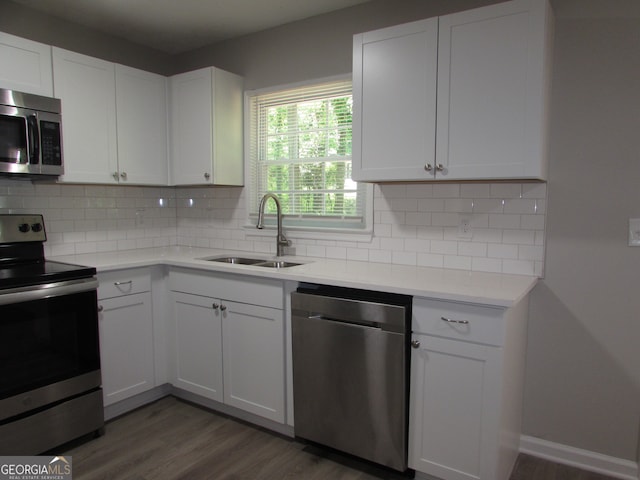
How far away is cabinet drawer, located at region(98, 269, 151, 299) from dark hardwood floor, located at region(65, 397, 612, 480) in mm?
764

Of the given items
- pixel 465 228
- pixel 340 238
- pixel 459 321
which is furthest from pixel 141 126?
pixel 459 321

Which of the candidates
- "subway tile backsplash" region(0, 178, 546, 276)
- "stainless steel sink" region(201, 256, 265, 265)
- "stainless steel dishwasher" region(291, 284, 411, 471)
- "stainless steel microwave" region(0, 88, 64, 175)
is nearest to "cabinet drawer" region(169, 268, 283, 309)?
"stainless steel dishwasher" region(291, 284, 411, 471)

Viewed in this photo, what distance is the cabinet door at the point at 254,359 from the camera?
2.36 meters

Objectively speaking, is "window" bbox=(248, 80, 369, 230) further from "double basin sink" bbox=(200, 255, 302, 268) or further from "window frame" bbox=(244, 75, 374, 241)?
"double basin sink" bbox=(200, 255, 302, 268)

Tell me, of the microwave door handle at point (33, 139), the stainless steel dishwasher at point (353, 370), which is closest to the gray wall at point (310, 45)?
the microwave door handle at point (33, 139)

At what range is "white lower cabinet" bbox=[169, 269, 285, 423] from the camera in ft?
7.79

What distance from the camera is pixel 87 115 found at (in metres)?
2.73

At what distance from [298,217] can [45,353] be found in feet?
5.43

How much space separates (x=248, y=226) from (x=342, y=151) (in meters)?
0.93

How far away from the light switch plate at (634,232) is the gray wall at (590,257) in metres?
0.03

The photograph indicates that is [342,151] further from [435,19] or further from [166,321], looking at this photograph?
[166,321]

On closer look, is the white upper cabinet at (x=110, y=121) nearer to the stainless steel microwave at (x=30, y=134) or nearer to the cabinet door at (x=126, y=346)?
the stainless steel microwave at (x=30, y=134)

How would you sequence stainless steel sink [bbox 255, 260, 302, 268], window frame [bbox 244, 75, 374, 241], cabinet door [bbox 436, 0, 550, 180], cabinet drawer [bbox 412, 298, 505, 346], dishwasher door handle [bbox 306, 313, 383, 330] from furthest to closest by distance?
stainless steel sink [bbox 255, 260, 302, 268]
window frame [bbox 244, 75, 374, 241]
dishwasher door handle [bbox 306, 313, 383, 330]
cabinet door [bbox 436, 0, 550, 180]
cabinet drawer [bbox 412, 298, 505, 346]

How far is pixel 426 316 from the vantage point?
1.87 m
